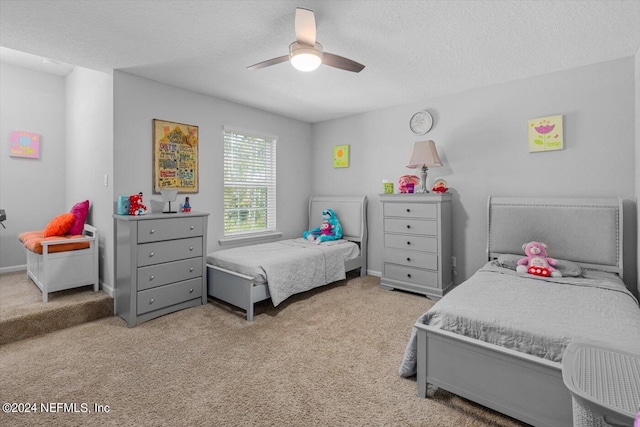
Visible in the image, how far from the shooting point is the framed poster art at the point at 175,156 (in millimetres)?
3297

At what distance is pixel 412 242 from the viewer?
12.0 ft

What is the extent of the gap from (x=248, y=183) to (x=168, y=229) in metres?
1.54

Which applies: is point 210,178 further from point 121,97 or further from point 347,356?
point 347,356

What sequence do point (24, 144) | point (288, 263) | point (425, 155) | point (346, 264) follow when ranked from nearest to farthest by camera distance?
point (288, 263) < point (425, 155) < point (24, 144) < point (346, 264)

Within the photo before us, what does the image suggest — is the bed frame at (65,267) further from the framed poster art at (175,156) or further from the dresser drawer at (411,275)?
the dresser drawer at (411,275)

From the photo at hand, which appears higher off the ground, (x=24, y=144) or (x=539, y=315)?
(x=24, y=144)

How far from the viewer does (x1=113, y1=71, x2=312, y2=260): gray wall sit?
10.1 ft

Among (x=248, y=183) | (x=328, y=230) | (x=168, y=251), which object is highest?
(x=248, y=183)

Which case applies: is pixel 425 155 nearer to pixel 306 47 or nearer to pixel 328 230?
pixel 328 230

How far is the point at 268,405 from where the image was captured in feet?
5.74

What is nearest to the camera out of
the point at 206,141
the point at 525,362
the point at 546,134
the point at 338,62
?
the point at 525,362

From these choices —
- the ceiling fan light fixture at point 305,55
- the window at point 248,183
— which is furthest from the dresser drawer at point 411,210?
the ceiling fan light fixture at point 305,55

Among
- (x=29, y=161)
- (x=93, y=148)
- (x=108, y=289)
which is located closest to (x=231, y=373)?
(x=108, y=289)

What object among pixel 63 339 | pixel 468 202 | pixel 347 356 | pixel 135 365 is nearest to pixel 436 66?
pixel 468 202
